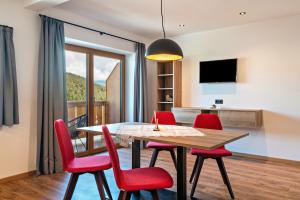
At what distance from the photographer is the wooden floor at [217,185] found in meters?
2.76

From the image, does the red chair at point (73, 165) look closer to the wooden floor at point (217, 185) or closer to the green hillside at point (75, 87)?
the wooden floor at point (217, 185)

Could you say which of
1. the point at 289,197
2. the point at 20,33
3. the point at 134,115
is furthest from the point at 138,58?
the point at 289,197

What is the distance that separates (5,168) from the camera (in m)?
3.20

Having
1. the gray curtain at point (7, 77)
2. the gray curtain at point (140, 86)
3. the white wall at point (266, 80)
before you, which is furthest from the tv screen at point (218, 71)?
the gray curtain at point (7, 77)

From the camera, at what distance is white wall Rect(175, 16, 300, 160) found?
4086 mm

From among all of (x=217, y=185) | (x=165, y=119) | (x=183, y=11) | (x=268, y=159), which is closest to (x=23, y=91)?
(x=165, y=119)

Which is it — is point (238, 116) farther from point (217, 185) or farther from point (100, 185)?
point (100, 185)

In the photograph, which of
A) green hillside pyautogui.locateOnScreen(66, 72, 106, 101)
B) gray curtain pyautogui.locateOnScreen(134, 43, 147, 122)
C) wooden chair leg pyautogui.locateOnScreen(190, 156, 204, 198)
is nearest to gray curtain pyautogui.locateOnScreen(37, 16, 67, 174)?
green hillside pyautogui.locateOnScreen(66, 72, 106, 101)

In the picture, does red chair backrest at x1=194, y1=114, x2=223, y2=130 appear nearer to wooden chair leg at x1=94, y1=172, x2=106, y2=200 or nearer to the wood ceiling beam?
wooden chair leg at x1=94, y1=172, x2=106, y2=200

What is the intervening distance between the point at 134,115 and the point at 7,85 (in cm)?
272

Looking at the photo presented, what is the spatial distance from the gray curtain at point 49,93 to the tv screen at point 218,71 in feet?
9.26

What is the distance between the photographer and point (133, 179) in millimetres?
1896

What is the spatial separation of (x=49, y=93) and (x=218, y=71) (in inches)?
125

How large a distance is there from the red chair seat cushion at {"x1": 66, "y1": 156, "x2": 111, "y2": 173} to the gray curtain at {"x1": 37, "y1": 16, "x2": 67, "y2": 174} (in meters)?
1.29
